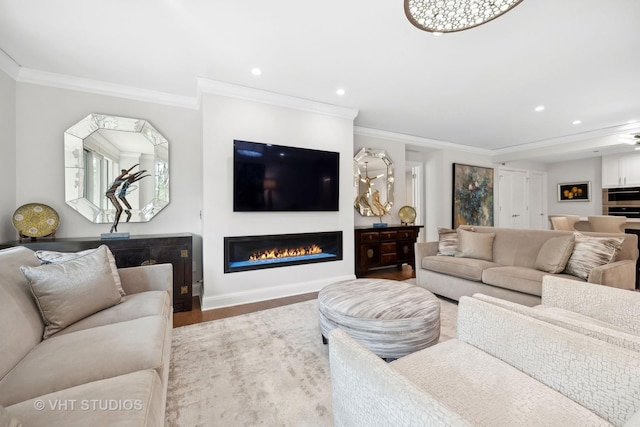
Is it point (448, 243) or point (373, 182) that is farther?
point (373, 182)

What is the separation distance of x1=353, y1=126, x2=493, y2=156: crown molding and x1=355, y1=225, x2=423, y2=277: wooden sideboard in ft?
5.70

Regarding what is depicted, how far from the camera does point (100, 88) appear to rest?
9.78 feet

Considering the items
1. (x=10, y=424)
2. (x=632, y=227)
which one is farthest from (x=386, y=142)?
(x=10, y=424)

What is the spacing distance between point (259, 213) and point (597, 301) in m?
2.96

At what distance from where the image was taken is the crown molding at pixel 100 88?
2.72 meters

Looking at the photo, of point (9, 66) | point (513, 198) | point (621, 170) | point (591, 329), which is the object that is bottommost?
point (591, 329)

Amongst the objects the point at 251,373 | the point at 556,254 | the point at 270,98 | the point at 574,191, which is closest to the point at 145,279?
the point at 251,373

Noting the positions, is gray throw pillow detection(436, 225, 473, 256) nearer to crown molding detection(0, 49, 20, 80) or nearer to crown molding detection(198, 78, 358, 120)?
crown molding detection(198, 78, 358, 120)

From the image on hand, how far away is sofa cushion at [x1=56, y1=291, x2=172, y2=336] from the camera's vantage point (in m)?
1.49

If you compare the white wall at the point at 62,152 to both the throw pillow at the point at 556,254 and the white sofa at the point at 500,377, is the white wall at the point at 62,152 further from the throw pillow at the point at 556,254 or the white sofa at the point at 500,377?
the throw pillow at the point at 556,254

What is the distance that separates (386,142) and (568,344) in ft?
14.7

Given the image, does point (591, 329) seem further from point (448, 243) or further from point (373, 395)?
point (448, 243)

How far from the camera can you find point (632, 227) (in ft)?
13.1

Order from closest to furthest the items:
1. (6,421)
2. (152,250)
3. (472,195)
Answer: (6,421) → (152,250) → (472,195)
